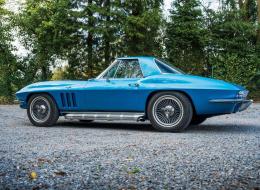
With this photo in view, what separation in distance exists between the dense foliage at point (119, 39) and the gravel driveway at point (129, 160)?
13888 mm

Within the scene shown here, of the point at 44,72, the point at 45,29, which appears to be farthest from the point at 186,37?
the point at 44,72

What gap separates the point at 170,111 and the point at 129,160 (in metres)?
3.06

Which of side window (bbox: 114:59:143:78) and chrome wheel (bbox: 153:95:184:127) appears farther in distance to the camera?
side window (bbox: 114:59:143:78)

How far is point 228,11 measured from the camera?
23.2 metres

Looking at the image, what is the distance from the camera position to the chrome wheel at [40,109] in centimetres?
930

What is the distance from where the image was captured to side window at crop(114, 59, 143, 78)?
8.66m

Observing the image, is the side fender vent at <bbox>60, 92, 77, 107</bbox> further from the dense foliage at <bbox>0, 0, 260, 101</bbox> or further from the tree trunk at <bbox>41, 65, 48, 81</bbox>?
the tree trunk at <bbox>41, 65, 48, 81</bbox>

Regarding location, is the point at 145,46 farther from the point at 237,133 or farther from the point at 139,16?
the point at 237,133

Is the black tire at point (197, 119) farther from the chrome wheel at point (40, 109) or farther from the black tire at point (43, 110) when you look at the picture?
the chrome wheel at point (40, 109)

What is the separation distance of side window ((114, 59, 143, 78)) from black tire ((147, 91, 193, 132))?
68 centimetres

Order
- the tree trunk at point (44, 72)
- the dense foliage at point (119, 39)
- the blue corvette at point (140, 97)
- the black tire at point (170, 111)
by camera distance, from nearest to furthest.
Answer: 1. the blue corvette at point (140, 97)
2. the black tire at point (170, 111)
3. the dense foliage at point (119, 39)
4. the tree trunk at point (44, 72)

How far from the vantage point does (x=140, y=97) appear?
27.4 feet

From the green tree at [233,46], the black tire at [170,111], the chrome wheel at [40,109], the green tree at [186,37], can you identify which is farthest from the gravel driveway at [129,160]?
the green tree at [186,37]

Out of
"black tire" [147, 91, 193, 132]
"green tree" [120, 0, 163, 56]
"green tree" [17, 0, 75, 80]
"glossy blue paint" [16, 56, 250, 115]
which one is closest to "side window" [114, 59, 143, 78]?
"glossy blue paint" [16, 56, 250, 115]
